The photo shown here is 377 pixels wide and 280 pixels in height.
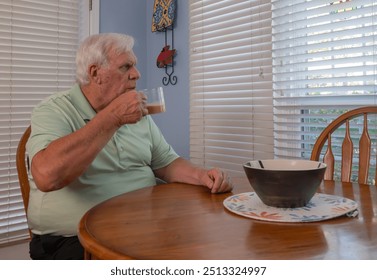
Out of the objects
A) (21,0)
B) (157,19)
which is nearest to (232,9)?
(157,19)

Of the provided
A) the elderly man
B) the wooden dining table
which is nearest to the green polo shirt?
the elderly man

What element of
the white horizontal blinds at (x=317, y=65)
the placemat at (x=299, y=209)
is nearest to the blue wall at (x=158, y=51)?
the white horizontal blinds at (x=317, y=65)

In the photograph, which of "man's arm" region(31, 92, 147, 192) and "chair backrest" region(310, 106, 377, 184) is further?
"chair backrest" region(310, 106, 377, 184)

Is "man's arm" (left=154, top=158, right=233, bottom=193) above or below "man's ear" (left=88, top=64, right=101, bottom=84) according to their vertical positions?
below

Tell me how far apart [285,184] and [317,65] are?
1.11 m

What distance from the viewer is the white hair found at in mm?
1437

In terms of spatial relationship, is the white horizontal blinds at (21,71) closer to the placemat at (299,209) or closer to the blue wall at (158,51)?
the blue wall at (158,51)

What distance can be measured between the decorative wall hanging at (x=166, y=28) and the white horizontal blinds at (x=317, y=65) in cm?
82

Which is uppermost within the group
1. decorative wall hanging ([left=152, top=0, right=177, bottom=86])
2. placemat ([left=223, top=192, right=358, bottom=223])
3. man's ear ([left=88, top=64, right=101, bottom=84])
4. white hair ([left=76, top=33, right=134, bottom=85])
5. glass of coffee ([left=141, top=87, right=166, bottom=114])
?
decorative wall hanging ([left=152, top=0, right=177, bottom=86])

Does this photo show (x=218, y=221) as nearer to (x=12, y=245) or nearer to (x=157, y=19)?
(x=12, y=245)

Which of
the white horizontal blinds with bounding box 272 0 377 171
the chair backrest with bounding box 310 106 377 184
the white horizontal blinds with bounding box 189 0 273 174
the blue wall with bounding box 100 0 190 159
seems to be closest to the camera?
the chair backrest with bounding box 310 106 377 184

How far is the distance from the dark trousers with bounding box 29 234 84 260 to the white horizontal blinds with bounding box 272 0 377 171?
118 cm

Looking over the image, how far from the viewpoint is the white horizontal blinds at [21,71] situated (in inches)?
85.4

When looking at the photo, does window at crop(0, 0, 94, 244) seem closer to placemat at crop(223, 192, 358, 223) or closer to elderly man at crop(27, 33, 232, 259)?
elderly man at crop(27, 33, 232, 259)
